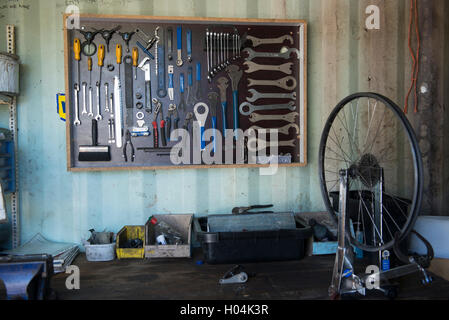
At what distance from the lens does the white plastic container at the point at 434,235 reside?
195 cm

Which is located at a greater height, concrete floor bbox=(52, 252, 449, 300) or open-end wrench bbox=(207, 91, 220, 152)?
open-end wrench bbox=(207, 91, 220, 152)

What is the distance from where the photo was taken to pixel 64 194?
216 centimetres

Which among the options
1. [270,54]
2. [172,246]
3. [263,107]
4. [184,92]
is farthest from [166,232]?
[270,54]

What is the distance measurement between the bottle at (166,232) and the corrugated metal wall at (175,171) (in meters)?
0.10

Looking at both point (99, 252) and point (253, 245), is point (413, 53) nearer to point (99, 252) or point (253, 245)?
point (253, 245)

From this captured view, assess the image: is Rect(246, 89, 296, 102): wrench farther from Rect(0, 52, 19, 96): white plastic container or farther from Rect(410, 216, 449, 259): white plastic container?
Rect(0, 52, 19, 96): white plastic container

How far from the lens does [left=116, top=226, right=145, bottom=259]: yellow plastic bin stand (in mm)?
2008

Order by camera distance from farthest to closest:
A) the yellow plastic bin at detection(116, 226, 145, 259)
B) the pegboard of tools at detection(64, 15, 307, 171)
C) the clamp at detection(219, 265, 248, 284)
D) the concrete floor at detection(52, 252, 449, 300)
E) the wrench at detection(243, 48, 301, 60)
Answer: the wrench at detection(243, 48, 301, 60), the pegboard of tools at detection(64, 15, 307, 171), the yellow plastic bin at detection(116, 226, 145, 259), the clamp at detection(219, 265, 248, 284), the concrete floor at detection(52, 252, 449, 300)

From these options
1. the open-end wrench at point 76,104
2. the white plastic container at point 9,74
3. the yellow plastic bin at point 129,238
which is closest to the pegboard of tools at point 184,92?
the open-end wrench at point 76,104

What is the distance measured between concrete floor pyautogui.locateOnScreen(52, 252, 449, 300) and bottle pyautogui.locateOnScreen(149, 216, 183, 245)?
0.45 ft

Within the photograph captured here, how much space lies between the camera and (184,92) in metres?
2.17

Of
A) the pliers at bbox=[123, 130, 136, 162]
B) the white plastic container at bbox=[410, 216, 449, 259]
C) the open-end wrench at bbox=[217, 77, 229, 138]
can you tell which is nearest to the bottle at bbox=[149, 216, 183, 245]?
the pliers at bbox=[123, 130, 136, 162]

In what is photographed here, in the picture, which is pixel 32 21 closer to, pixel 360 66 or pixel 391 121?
pixel 360 66
